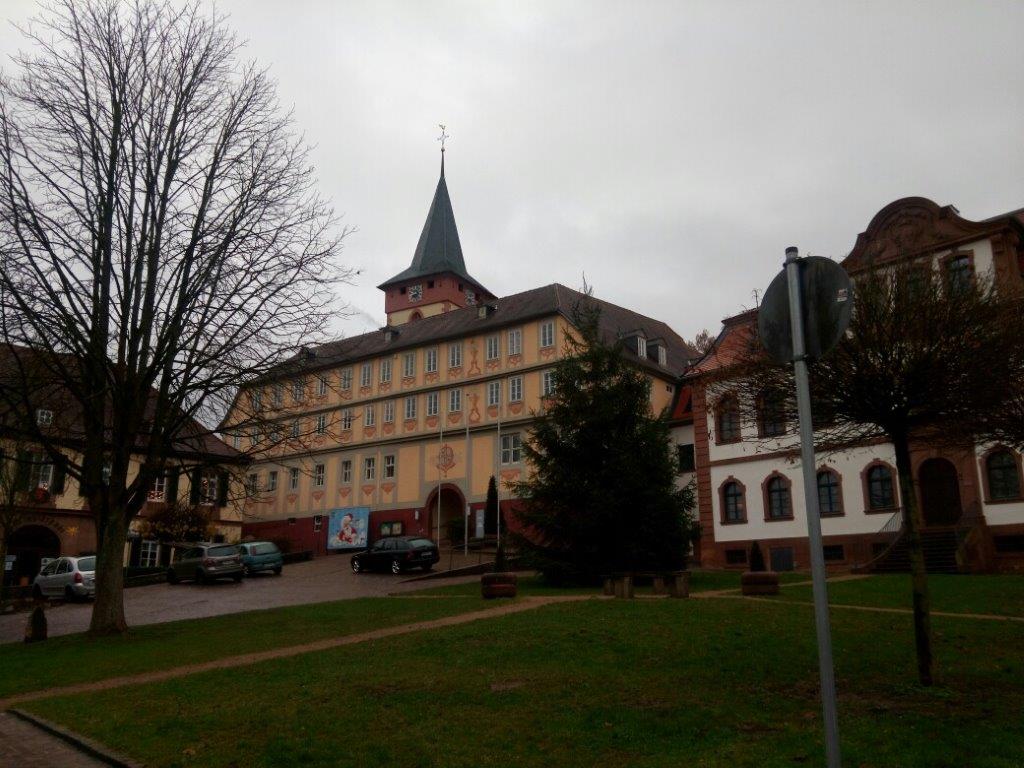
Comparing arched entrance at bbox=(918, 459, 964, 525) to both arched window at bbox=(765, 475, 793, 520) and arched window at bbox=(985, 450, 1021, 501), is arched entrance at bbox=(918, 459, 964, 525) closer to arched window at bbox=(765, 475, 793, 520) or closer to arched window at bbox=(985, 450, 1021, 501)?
arched window at bbox=(985, 450, 1021, 501)

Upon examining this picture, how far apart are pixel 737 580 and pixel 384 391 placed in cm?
3141

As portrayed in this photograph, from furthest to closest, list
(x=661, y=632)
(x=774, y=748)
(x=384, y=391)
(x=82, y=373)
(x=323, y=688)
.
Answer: (x=384, y=391)
(x=82, y=373)
(x=661, y=632)
(x=323, y=688)
(x=774, y=748)

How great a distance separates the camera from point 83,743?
877 cm

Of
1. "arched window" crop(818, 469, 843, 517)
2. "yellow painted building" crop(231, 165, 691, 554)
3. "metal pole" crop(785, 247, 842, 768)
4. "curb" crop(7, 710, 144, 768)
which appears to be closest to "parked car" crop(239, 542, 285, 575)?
"yellow painted building" crop(231, 165, 691, 554)

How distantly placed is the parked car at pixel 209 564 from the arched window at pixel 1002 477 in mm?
27501

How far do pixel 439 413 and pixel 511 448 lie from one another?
231 inches

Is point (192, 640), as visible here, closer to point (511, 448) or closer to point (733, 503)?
point (733, 503)

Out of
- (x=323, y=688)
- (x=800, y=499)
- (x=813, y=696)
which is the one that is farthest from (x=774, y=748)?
(x=800, y=499)

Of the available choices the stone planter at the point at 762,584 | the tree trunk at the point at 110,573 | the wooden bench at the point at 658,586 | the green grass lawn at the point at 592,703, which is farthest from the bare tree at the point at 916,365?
the tree trunk at the point at 110,573

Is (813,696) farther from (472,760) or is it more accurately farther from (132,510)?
(132,510)

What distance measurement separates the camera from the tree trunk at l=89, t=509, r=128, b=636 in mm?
18344

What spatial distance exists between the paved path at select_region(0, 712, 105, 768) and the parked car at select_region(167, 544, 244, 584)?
957 inches

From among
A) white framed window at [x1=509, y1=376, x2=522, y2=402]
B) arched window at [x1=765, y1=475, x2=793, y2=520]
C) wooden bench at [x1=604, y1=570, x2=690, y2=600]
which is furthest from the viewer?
white framed window at [x1=509, y1=376, x2=522, y2=402]

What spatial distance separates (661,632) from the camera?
13039 millimetres
